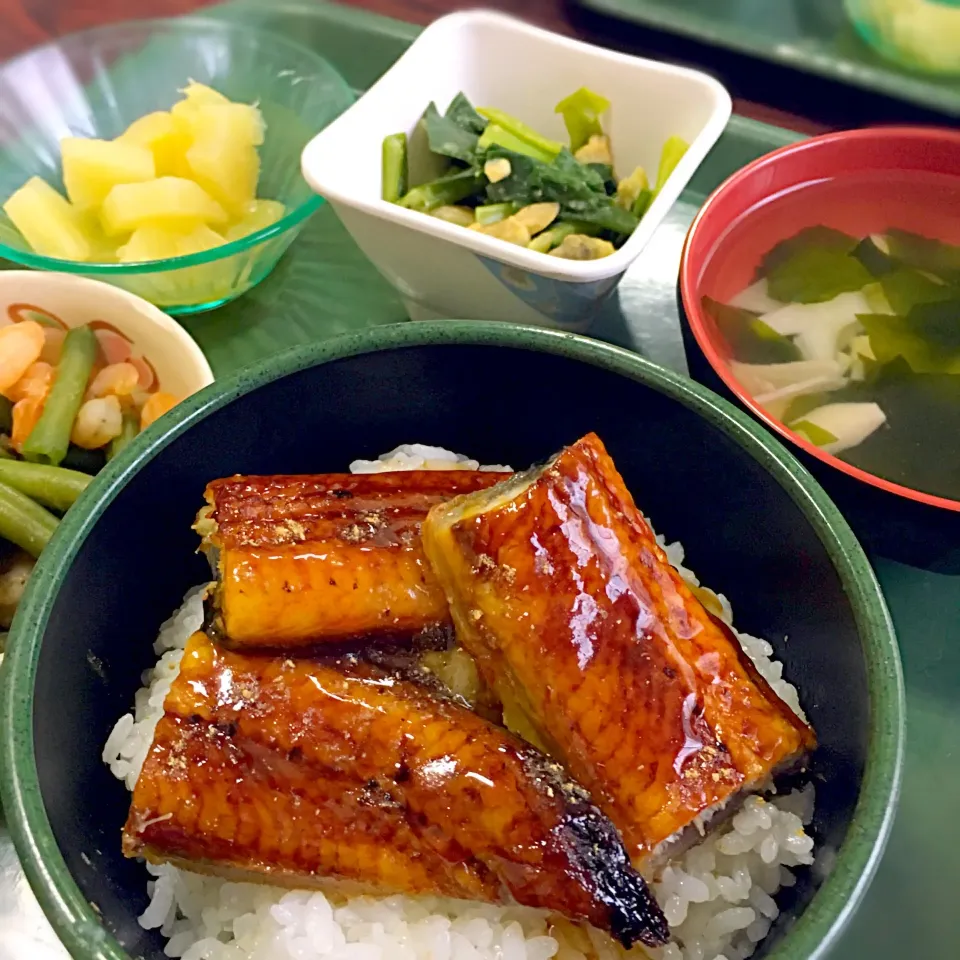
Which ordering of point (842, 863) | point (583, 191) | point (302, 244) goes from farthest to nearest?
point (302, 244) → point (583, 191) → point (842, 863)

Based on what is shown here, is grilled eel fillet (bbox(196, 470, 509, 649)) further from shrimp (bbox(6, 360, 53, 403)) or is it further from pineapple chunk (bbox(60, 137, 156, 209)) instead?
pineapple chunk (bbox(60, 137, 156, 209))

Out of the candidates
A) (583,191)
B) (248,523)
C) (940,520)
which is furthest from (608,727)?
(583,191)

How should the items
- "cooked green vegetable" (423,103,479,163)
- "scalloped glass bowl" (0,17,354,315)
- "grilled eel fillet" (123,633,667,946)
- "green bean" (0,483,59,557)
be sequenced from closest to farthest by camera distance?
"grilled eel fillet" (123,633,667,946), "green bean" (0,483,59,557), "cooked green vegetable" (423,103,479,163), "scalloped glass bowl" (0,17,354,315)

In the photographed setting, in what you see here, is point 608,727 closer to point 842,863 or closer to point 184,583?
point 842,863

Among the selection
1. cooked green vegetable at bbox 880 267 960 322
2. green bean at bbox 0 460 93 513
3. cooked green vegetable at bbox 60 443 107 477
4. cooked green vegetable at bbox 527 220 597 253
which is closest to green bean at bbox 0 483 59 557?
green bean at bbox 0 460 93 513

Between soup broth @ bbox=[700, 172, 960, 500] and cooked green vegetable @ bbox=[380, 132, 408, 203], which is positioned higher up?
cooked green vegetable @ bbox=[380, 132, 408, 203]
